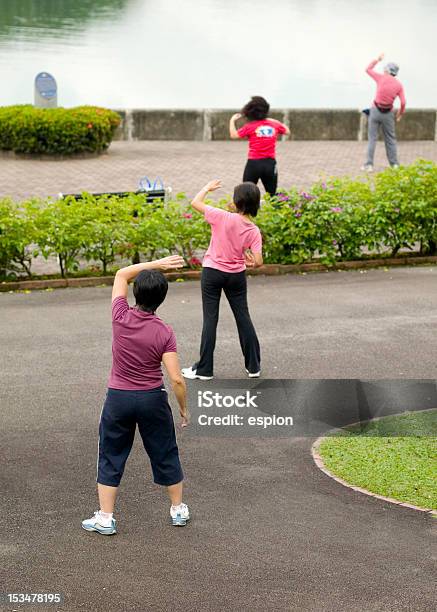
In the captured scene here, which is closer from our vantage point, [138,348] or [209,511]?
[138,348]

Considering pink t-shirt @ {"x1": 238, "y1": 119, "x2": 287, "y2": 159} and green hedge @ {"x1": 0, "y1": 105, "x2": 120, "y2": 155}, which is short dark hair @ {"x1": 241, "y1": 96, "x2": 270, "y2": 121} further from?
green hedge @ {"x1": 0, "y1": 105, "x2": 120, "y2": 155}

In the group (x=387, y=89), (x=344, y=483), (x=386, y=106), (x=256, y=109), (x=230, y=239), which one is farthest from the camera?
(x=386, y=106)

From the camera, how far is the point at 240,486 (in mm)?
7453

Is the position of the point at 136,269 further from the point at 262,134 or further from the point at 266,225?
A: the point at 262,134

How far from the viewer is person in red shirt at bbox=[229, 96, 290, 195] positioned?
1474cm

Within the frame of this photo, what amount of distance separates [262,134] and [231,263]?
5.98 meters

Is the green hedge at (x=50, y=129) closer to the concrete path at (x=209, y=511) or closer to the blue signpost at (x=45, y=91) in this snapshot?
the blue signpost at (x=45, y=91)

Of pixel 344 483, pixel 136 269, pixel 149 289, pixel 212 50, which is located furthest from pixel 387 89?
pixel 212 50

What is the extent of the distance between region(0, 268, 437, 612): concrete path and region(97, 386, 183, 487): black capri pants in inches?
14.5

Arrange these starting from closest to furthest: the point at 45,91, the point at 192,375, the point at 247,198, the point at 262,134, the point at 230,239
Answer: the point at 247,198, the point at 230,239, the point at 192,375, the point at 262,134, the point at 45,91

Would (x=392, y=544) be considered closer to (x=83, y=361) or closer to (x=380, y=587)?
(x=380, y=587)

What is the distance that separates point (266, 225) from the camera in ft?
44.5

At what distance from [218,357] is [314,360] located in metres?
0.85

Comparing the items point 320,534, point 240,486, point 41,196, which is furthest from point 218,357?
point 41,196
